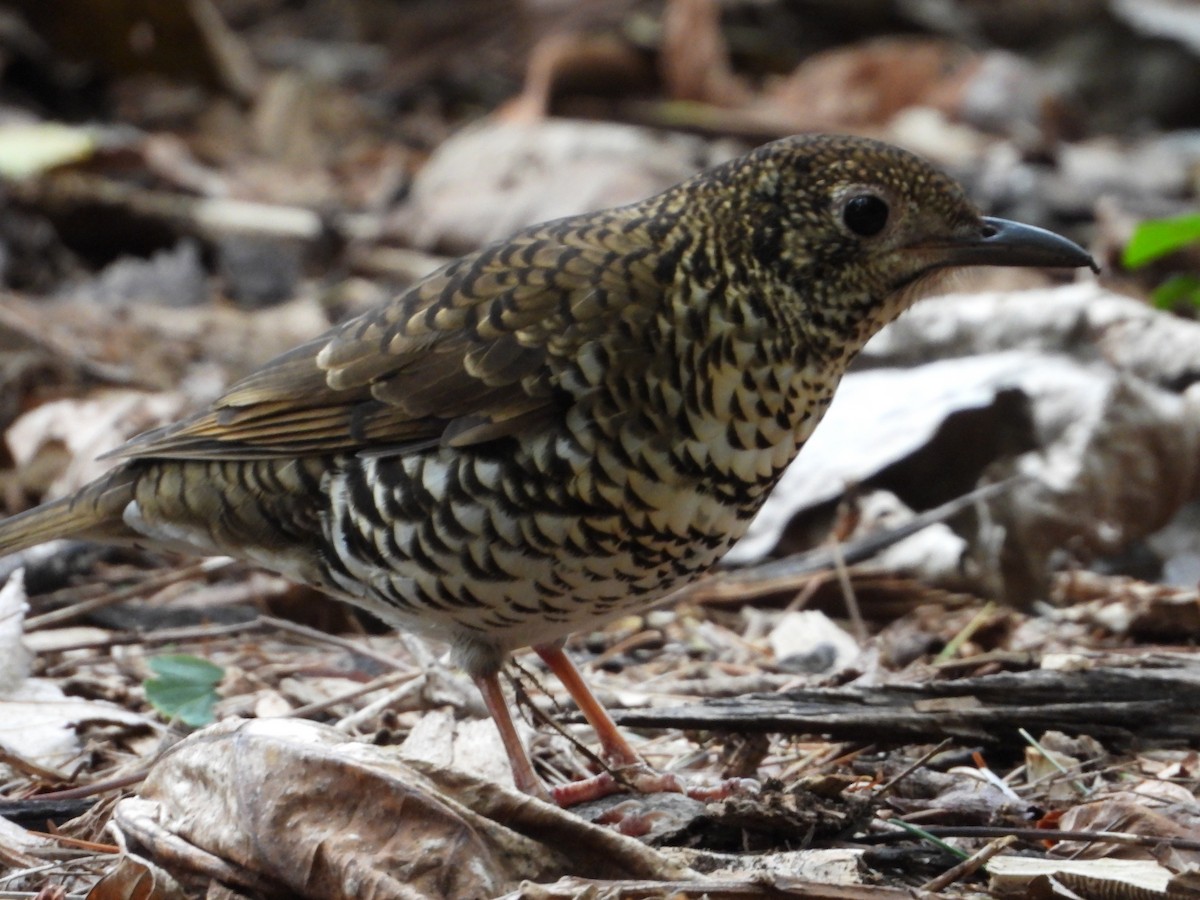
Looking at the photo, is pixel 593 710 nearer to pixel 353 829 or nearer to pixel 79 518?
pixel 353 829

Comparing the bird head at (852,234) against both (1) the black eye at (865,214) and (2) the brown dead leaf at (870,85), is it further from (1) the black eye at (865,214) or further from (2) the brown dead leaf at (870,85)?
(2) the brown dead leaf at (870,85)

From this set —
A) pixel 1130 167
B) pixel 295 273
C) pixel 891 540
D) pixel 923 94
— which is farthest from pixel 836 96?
pixel 891 540

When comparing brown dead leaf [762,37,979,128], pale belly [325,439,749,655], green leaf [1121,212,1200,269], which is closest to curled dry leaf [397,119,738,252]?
brown dead leaf [762,37,979,128]

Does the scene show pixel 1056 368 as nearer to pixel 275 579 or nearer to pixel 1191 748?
pixel 1191 748

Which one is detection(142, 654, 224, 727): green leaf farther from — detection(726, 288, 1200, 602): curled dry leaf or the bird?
detection(726, 288, 1200, 602): curled dry leaf

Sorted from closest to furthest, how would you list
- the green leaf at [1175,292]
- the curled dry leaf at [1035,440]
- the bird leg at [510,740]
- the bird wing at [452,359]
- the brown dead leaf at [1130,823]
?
1. the brown dead leaf at [1130,823]
2. the bird wing at [452,359]
3. the bird leg at [510,740]
4. the curled dry leaf at [1035,440]
5. the green leaf at [1175,292]

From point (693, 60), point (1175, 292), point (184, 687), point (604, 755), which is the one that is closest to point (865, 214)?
point (604, 755)

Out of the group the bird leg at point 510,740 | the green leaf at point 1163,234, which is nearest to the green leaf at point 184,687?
the bird leg at point 510,740
